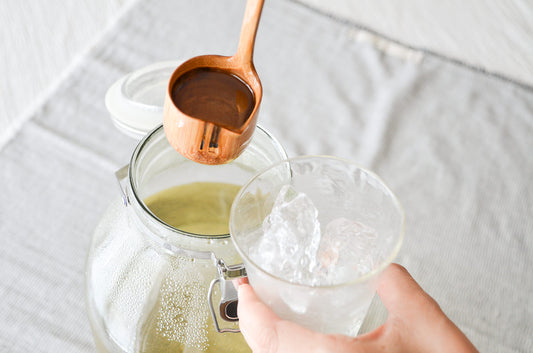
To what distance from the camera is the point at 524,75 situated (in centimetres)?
79

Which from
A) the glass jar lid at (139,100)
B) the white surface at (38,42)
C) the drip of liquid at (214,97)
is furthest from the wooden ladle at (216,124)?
the white surface at (38,42)

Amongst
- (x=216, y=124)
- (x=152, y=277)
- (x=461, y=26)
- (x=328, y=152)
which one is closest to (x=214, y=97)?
(x=216, y=124)

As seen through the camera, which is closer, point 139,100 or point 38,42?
point 139,100

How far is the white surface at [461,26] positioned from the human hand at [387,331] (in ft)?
1.70

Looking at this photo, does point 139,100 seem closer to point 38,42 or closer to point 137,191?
point 137,191

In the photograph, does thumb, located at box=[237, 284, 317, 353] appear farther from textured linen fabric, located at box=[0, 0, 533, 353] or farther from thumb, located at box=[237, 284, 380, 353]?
textured linen fabric, located at box=[0, 0, 533, 353]

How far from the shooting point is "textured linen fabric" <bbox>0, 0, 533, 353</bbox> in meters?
0.56

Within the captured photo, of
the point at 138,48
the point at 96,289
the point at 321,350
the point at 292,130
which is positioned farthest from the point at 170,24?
the point at 321,350

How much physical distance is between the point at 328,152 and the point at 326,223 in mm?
293

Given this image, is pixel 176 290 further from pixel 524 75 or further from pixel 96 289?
pixel 524 75

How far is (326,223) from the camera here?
1.28ft

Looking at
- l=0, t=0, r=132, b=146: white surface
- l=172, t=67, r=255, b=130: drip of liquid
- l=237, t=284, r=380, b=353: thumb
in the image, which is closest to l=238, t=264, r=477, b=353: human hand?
l=237, t=284, r=380, b=353: thumb

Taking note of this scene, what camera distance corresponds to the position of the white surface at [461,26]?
81cm

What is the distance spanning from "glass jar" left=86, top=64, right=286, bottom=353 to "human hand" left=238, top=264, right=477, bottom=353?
0.19 feet
